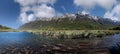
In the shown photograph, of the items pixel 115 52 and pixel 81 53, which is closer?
pixel 115 52

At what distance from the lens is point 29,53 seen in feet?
104

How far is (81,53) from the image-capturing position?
102 ft

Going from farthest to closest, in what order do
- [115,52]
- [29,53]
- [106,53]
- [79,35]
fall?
[79,35] < [29,53] < [106,53] < [115,52]

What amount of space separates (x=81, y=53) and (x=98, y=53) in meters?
2.59

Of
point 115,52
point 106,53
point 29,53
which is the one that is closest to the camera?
point 115,52

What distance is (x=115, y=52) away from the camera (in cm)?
2648

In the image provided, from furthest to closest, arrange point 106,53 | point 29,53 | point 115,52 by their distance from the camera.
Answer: point 29,53, point 106,53, point 115,52

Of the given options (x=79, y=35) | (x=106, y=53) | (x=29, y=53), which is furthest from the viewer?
(x=79, y=35)

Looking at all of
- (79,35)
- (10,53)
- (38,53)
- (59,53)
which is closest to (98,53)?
(59,53)

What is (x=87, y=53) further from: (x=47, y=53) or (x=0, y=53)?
(x=0, y=53)

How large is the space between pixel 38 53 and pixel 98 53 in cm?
934

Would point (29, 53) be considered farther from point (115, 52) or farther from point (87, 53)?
point (115, 52)

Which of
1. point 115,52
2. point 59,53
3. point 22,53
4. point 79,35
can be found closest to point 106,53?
point 115,52

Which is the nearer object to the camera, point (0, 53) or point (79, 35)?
point (0, 53)
